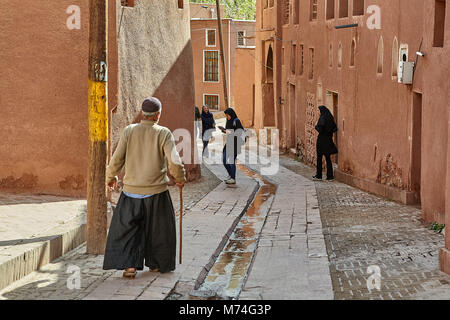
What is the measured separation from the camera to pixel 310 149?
21828 mm

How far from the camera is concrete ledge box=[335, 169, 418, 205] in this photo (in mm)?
12105

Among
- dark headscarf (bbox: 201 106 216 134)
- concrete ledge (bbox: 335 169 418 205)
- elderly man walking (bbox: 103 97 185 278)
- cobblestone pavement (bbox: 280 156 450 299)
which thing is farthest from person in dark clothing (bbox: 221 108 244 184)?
dark headscarf (bbox: 201 106 216 134)

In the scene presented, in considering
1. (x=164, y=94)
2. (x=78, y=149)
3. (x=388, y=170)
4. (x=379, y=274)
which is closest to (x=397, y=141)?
(x=388, y=170)

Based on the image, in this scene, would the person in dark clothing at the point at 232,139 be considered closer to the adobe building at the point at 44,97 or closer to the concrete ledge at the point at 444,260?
the adobe building at the point at 44,97

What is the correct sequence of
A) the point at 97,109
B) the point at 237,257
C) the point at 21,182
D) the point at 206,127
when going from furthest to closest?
the point at 206,127 < the point at 21,182 < the point at 237,257 < the point at 97,109

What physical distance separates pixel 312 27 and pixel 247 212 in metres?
11.1

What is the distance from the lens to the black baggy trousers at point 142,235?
22.0 ft

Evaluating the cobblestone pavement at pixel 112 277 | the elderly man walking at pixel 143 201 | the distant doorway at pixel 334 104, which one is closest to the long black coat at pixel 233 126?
the cobblestone pavement at pixel 112 277

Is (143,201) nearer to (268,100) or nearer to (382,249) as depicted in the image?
(382,249)

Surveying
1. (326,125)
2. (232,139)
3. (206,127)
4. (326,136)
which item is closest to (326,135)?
(326,136)

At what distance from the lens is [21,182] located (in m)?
10.9

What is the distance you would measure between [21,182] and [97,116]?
369 cm

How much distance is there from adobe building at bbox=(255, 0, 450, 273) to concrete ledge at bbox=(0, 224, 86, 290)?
3.65 metres

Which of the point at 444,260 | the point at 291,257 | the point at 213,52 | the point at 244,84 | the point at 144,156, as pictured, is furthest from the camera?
the point at 213,52
